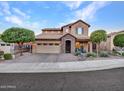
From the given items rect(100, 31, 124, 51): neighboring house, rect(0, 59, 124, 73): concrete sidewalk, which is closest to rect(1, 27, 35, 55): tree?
rect(0, 59, 124, 73): concrete sidewalk

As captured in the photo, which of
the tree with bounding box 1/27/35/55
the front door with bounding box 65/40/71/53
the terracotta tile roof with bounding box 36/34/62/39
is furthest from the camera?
the terracotta tile roof with bounding box 36/34/62/39

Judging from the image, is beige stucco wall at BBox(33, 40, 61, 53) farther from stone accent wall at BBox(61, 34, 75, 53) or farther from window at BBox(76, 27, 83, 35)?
window at BBox(76, 27, 83, 35)

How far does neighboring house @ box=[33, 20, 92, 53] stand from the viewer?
3466 cm

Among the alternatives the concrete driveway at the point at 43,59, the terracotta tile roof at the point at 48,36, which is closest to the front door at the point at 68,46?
the terracotta tile roof at the point at 48,36

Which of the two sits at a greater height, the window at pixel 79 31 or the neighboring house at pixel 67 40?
the window at pixel 79 31

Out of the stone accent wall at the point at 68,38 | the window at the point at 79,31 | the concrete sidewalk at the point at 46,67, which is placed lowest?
the concrete sidewalk at the point at 46,67

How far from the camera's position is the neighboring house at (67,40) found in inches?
1364

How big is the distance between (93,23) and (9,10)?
17.4m

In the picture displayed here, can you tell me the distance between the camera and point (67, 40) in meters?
34.8

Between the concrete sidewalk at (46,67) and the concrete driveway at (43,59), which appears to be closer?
the concrete sidewalk at (46,67)

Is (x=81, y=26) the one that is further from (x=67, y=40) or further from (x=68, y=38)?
(x=67, y=40)

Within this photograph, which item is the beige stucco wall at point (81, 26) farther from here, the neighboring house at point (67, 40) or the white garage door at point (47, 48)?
the white garage door at point (47, 48)

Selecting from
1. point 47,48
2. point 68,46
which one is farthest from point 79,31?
point 47,48

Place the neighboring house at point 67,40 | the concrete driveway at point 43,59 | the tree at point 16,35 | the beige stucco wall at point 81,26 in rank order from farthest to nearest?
the beige stucco wall at point 81,26 < the neighboring house at point 67,40 < the tree at point 16,35 < the concrete driveway at point 43,59
